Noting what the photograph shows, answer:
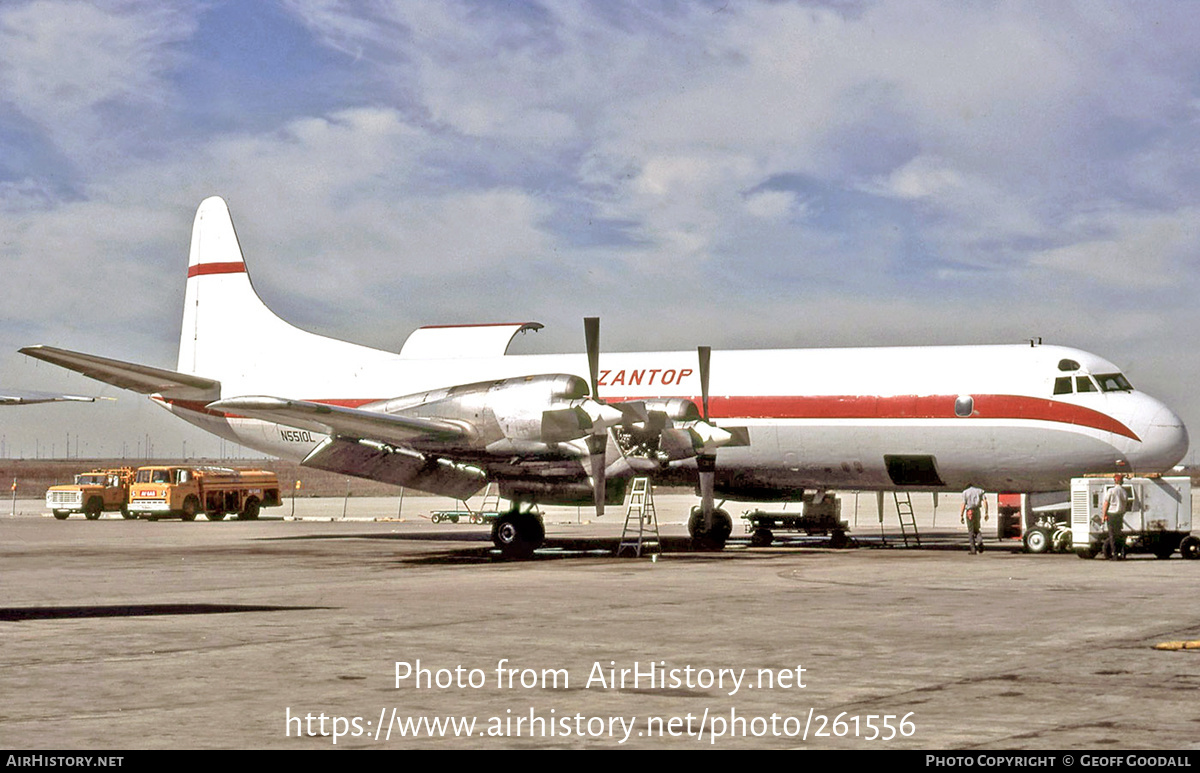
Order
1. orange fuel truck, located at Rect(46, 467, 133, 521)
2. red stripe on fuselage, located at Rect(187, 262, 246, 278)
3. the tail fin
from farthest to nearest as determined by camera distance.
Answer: orange fuel truck, located at Rect(46, 467, 133, 521) < red stripe on fuselage, located at Rect(187, 262, 246, 278) < the tail fin

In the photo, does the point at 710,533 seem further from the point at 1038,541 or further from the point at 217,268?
the point at 217,268

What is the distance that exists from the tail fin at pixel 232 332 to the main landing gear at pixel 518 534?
9440mm

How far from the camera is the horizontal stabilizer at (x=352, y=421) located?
24891mm

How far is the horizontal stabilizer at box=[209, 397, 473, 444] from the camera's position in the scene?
24.9 metres

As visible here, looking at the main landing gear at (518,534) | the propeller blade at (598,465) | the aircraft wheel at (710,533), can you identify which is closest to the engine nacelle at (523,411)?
the propeller blade at (598,465)

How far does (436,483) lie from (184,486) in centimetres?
2655

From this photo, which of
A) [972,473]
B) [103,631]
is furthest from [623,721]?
[972,473]

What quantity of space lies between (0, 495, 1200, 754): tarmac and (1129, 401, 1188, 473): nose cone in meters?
3.27

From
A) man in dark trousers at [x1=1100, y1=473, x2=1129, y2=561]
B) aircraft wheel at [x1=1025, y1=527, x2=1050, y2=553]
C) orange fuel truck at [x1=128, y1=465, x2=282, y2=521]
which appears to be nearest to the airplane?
aircraft wheel at [x1=1025, y1=527, x2=1050, y2=553]

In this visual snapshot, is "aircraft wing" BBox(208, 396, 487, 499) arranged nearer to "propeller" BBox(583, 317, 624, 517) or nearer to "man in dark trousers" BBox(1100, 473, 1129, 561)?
"propeller" BBox(583, 317, 624, 517)

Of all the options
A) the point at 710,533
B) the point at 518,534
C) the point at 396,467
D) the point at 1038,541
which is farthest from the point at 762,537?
the point at 396,467

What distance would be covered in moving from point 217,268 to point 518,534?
16497 millimetres
